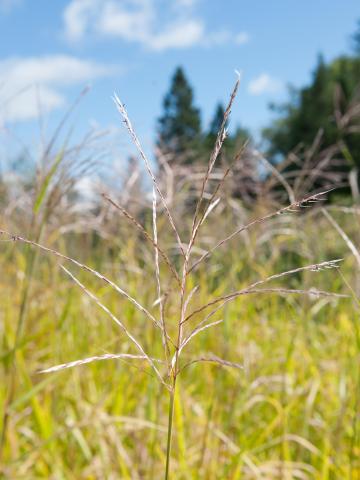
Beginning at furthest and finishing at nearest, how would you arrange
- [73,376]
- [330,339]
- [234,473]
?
[330,339] → [73,376] → [234,473]

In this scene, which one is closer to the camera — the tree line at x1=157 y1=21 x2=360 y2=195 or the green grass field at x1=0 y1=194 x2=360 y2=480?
the green grass field at x1=0 y1=194 x2=360 y2=480

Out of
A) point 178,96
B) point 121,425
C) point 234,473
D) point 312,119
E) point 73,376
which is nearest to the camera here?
point 234,473

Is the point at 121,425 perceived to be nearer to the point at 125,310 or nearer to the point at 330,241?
the point at 125,310

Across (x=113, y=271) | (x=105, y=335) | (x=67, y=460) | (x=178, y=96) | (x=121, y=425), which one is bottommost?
(x=67, y=460)

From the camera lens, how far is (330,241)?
7.73 m

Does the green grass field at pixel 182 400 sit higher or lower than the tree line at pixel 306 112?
lower

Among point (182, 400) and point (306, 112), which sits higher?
point (306, 112)

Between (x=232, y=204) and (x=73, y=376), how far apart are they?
40.9 inches

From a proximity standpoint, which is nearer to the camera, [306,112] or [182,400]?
[182,400]

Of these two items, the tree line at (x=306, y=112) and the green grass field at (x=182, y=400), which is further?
the tree line at (x=306, y=112)

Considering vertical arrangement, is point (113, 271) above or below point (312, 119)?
below

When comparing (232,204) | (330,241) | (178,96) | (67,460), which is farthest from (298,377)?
(178,96)

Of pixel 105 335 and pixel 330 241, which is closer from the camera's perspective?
pixel 105 335

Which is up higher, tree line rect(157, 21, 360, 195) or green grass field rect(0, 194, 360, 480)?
tree line rect(157, 21, 360, 195)
